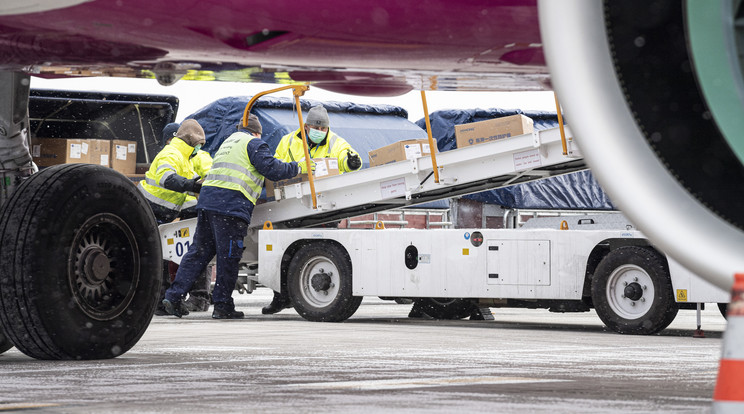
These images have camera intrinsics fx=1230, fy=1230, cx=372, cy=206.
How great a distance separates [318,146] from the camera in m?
12.2

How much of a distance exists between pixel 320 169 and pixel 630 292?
3603 mm

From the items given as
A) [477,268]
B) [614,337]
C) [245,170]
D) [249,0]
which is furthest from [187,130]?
[249,0]

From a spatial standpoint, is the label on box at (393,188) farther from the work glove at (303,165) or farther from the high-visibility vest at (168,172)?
the high-visibility vest at (168,172)

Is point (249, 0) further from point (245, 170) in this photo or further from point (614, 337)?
point (245, 170)

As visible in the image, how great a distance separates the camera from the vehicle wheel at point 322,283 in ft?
36.9

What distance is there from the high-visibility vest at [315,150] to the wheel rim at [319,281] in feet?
3.48

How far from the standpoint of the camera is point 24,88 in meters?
6.85

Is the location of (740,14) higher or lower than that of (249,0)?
lower

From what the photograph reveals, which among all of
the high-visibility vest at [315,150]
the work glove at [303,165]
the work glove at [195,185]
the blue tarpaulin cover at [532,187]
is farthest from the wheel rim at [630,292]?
the blue tarpaulin cover at [532,187]

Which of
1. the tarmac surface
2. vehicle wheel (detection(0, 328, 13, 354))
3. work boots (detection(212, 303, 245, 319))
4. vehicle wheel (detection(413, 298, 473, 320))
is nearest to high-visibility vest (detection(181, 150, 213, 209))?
work boots (detection(212, 303, 245, 319))

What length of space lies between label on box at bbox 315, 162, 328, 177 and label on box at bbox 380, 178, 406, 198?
0.66m

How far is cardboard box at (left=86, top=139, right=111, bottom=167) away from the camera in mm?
13305

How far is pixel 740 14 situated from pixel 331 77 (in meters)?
3.08

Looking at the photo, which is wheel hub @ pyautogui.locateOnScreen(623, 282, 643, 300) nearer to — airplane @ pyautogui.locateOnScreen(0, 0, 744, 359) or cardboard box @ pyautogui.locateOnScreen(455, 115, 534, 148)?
cardboard box @ pyautogui.locateOnScreen(455, 115, 534, 148)
